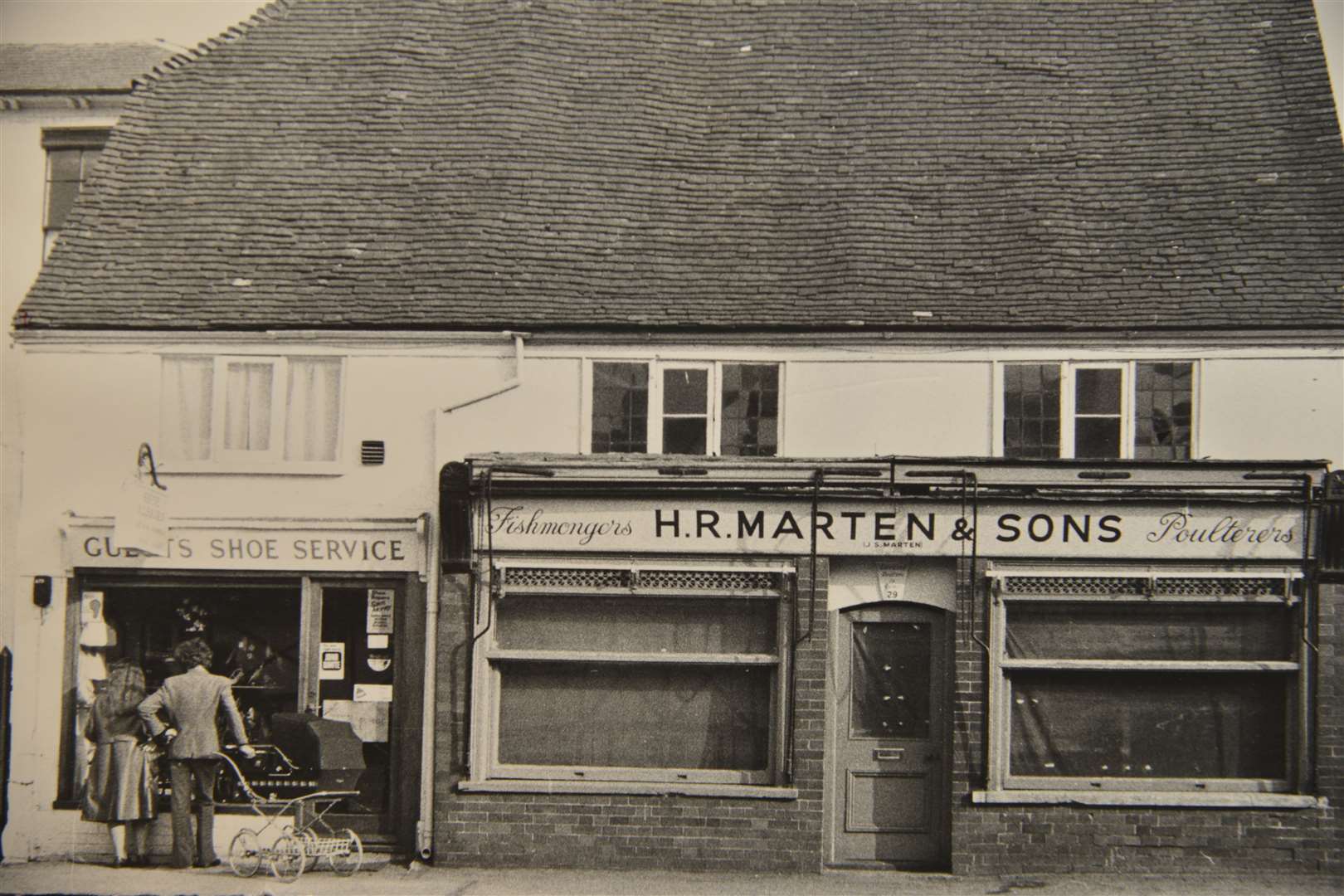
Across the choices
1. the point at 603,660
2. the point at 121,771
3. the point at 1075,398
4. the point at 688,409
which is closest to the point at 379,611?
the point at 603,660

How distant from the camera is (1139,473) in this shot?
12750mm

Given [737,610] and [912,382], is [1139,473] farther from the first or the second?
[737,610]

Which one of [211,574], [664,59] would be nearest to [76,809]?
[211,574]

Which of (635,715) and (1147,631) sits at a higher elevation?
(1147,631)

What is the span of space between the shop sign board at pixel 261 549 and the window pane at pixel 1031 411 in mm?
5690

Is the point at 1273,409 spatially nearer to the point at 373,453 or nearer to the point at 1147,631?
the point at 1147,631

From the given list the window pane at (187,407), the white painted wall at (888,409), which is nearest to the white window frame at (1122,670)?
the white painted wall at (888,409)

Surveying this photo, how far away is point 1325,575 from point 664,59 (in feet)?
28.7

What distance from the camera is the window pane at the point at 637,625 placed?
1319 centimetres

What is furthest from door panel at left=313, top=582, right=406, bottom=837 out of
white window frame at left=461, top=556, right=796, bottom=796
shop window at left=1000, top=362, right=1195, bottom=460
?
shop window at left=1000, top=362, right=1195, bottom=460

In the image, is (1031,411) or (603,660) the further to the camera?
(1031,411)

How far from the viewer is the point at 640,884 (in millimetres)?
12391

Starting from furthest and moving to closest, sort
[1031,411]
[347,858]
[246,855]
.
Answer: [1031,411] < [347,858] < [246,855]

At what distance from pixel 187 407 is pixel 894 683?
7307 millimetres
